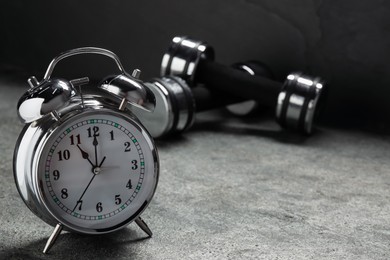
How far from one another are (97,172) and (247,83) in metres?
0.86

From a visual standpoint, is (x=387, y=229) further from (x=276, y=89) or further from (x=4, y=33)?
(x=4, y=33)

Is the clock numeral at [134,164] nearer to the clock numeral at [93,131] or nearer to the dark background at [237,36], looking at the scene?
the clock numeral at [93,131]

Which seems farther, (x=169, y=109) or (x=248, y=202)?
(x=169, y=109)

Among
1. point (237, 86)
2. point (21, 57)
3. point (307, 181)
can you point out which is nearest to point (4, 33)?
point (21, 57)

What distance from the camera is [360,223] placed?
148cm

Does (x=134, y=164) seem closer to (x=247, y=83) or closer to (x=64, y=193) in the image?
(x=64, y=193)

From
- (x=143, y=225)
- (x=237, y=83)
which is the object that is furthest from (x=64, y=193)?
(x=237, y=83)

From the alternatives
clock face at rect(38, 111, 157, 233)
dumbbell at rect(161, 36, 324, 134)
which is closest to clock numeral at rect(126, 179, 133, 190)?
clock face at rect(38, 111, 157, 233)

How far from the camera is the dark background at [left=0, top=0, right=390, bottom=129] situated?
2.12 m

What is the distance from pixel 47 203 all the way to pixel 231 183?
54 centimetres

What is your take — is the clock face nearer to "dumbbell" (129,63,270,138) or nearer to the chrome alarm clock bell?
the chrome alarm clock bell

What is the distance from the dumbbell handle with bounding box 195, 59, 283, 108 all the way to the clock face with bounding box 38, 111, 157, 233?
0.78 meters

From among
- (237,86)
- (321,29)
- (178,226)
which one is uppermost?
(321,29)

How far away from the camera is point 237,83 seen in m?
2.07
